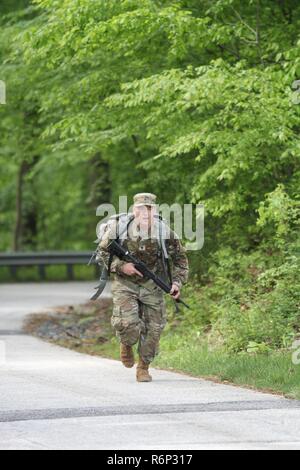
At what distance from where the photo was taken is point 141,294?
1226cm

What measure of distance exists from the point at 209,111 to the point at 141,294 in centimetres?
539

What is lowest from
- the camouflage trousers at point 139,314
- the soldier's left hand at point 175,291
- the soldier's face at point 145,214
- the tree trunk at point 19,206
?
the camouflage trousers at point 139,314

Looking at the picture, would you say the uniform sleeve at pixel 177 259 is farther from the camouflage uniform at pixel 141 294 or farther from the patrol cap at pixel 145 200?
the patrol cap at pixel 145 200

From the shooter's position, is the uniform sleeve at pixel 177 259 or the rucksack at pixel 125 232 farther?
the uniform sleeve at pixel 177 259

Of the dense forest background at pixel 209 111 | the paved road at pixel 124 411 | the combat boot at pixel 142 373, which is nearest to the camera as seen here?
the paved road at pixel 124 411

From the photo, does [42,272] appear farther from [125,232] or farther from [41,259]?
[125,232]

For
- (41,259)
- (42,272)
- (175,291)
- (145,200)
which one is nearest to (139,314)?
(175,291)

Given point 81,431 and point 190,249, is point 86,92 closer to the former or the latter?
point 190,249

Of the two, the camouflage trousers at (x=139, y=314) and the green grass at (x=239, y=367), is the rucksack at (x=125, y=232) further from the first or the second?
the green grass at (x=239, y=367)

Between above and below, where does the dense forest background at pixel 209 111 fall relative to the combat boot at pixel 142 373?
above

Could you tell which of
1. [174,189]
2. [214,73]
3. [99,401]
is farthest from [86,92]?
[99,401]

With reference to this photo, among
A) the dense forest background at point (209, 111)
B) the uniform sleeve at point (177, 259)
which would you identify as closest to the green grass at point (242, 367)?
the dense forest background at point (209, 111)

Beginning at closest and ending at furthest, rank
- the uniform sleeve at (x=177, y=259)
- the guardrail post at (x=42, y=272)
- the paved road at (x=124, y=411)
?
the paved road at (x=124, y=411) → the uniform sleeve at (x=177, y=259) → the guardrail post at (x=42, y=272)

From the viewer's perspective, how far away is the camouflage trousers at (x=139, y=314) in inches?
477
